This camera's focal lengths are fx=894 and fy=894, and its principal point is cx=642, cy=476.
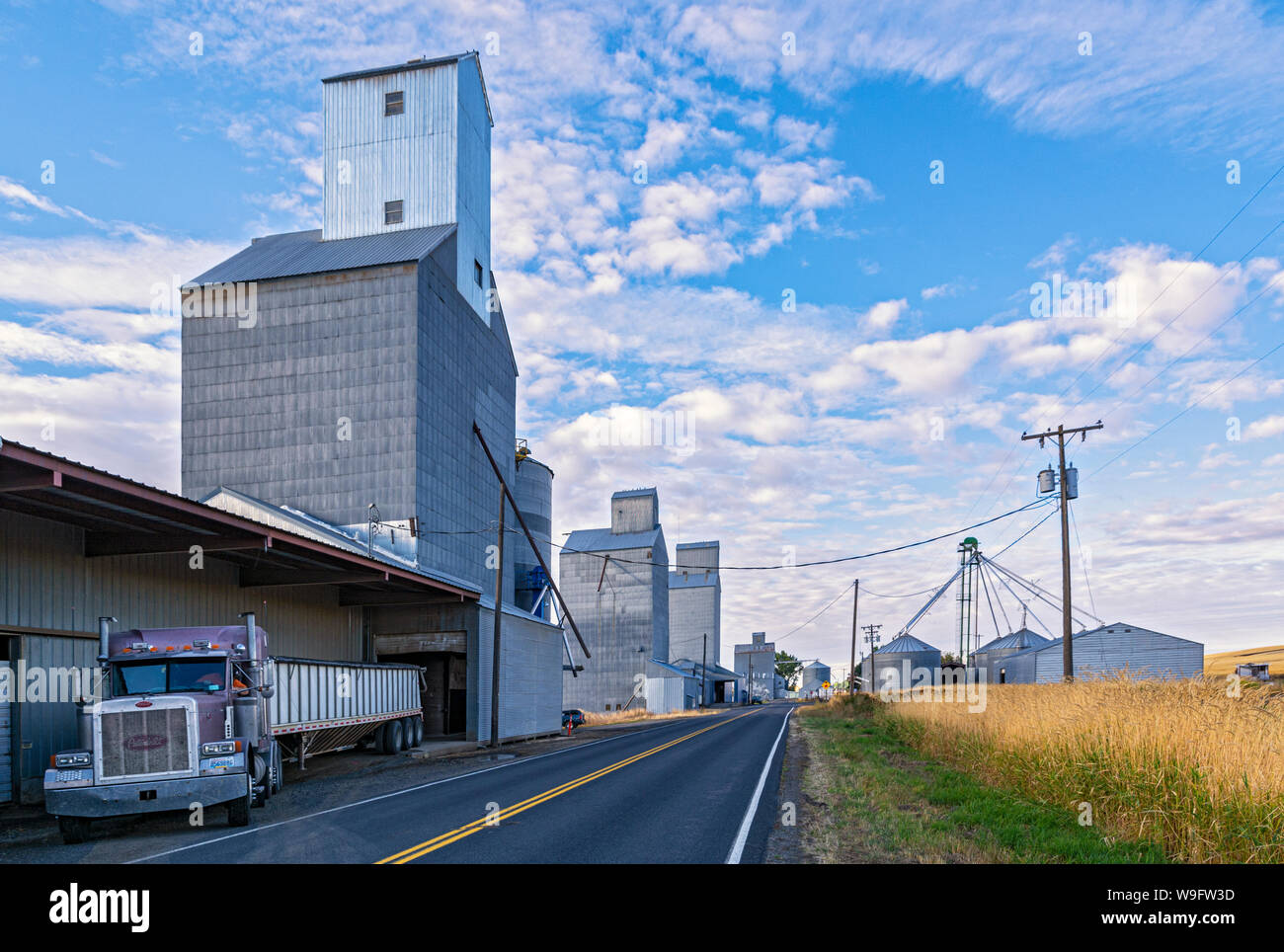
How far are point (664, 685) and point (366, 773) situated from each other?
58.2m

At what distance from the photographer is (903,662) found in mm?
88125

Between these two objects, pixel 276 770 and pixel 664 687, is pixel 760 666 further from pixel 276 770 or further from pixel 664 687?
pixel 276 770

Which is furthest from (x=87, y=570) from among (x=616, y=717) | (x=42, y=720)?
(x=616, y=717)

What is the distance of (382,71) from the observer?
4559 centimetres

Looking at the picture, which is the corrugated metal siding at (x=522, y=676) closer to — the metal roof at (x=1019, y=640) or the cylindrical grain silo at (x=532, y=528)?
the cylindrical grain silo at (x=532, y=528)

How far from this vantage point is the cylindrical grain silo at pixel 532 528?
58.5m

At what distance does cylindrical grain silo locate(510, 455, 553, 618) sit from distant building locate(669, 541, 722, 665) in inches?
2040

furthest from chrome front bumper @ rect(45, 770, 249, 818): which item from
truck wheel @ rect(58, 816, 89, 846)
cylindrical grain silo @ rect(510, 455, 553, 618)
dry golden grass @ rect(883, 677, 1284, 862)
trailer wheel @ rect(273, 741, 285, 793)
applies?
cylindrical grain silo @ rect(510, 455, 553, 618)

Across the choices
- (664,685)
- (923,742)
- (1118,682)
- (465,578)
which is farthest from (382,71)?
(664,685)

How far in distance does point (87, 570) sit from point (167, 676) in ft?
25.7

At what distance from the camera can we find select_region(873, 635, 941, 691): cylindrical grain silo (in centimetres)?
8324

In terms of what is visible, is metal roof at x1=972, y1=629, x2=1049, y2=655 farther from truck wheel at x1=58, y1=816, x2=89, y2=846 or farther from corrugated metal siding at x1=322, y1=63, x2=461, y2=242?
truck wheel at x1=58, y1=816, x2=89, y2=846

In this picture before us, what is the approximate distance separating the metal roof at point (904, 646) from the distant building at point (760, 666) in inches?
2593
